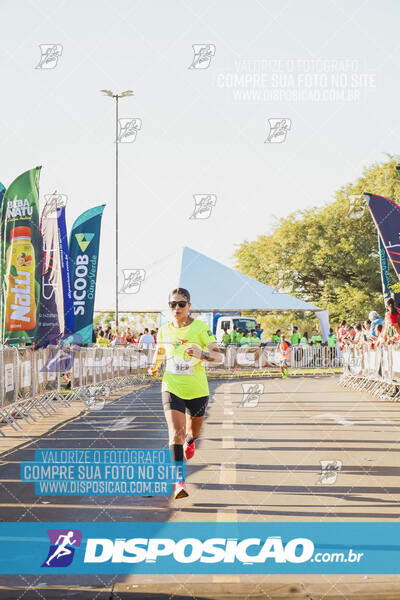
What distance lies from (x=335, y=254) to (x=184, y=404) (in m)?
51.9

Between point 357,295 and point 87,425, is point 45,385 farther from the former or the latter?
point 357,295

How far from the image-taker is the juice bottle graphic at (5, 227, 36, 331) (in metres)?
16.1

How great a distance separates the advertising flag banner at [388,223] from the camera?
64.8 feet

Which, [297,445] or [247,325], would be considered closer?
[297,445]

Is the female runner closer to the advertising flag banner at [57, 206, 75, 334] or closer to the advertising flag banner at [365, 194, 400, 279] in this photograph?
the advertising flag banner at [365, 194, 400, 279]

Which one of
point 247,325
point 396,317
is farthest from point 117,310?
point 396,317

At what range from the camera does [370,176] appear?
198 feet

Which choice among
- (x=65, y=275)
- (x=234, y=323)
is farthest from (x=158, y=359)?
(x=234, y=323)

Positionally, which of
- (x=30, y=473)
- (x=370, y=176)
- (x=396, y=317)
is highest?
(x=370, y=176)

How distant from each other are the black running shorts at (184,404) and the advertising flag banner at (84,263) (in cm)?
1572

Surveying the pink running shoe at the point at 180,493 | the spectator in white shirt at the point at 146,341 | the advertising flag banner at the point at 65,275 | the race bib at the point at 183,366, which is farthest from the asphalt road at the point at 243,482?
the spectator in white shirt at the point at 146,341

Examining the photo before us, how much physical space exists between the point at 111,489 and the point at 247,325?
37660 mm

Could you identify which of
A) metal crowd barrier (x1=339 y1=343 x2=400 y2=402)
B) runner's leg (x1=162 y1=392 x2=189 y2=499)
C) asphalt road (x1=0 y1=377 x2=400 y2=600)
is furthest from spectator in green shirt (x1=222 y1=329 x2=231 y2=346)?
runner's leg (x1=162 y1=392 x2=189 y2=499)

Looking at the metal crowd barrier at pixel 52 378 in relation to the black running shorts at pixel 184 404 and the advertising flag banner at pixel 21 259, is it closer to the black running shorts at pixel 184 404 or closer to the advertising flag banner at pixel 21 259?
the advertising flag banner at pixel 21 259
